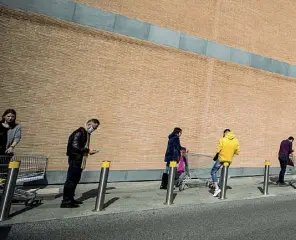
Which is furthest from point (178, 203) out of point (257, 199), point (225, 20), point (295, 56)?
point (295, 56)

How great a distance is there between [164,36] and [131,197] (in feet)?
19.6

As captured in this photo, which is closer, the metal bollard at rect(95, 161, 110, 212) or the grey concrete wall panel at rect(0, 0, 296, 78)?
the metal bollard at rect(95, 161, 110, 212)

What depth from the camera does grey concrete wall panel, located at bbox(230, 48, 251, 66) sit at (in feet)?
36.1

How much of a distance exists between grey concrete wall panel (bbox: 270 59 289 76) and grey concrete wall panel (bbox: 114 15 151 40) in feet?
21.3

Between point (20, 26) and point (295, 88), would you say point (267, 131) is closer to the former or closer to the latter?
point (295, 88)

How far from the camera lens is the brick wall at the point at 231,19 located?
366 inches

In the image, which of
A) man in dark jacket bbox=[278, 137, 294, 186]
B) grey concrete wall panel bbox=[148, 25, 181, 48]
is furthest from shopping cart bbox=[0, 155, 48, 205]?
man in dark jacket bbox=[278, 137, 294, 186]

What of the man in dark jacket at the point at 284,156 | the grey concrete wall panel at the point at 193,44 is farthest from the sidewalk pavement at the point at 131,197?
the grey concrete wall panel at the point at 193,44

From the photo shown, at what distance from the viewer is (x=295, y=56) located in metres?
12.7

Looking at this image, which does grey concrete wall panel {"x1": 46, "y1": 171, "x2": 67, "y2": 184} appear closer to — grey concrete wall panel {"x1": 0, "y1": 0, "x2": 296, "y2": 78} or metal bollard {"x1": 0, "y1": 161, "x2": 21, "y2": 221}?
metal bollard {"x1": 0, "y1": 161, "x2": 21, "y2": 221}

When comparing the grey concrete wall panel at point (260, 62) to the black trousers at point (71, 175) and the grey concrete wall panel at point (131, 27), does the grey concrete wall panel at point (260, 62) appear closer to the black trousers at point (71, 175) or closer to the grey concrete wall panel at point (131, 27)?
the grey concrete wall panel at point (131, 27)

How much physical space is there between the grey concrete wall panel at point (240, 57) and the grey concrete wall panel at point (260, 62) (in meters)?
0.25

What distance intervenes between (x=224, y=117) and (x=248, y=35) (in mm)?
3961

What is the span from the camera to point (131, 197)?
6.64m
